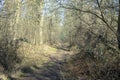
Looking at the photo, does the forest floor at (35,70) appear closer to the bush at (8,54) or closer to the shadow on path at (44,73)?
the shadow on path at (44,73)

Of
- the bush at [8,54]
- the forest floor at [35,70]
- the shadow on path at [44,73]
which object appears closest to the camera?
the shadow on path at [44,73]

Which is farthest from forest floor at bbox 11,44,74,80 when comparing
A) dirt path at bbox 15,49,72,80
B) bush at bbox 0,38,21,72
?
bush at bbox 0,38,21,72

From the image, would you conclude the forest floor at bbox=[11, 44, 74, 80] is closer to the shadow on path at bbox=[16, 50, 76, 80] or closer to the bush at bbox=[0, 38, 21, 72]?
the shadow on path at bbox=[16, 50, 76, 80]

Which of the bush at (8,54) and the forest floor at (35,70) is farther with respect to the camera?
the bush at (8,54)

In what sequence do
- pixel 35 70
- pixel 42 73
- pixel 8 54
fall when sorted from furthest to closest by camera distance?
pixel 35 70 → pixel 42 73 → pixel 8 54

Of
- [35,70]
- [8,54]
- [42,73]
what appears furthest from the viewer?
[35,70]

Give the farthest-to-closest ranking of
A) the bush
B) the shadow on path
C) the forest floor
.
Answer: the bush
the forest floor
the shadow on path

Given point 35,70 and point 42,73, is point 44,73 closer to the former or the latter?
point 42,73

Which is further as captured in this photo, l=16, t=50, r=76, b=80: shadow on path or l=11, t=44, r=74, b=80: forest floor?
l=11, t=44, r=74, b=80: forest floor

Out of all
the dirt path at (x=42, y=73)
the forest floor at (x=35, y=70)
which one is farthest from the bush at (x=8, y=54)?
the dirt path at (x=42, y=73)

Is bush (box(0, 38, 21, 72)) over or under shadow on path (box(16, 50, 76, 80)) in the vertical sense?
over

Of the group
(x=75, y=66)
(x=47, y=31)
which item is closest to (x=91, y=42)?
(x=75, y=66)

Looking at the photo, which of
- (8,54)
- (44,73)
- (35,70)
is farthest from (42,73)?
(8,54)

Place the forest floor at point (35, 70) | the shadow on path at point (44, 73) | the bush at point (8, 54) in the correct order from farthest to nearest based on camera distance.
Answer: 1. the bush at point (8, 54)
2. the forest floor at point (35, 70)
3. the shadow on path at point (44, 73)
